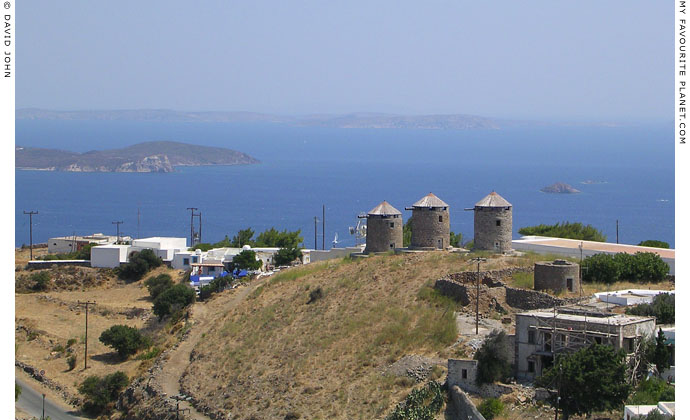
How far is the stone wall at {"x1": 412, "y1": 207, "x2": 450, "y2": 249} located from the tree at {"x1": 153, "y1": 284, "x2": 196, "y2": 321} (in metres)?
10.7

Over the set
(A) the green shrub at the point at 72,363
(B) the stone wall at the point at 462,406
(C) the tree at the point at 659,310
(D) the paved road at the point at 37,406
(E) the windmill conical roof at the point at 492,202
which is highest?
(E) the windmill conical roof at the point at 492,202

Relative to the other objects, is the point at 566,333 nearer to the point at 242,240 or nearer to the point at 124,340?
the point at 124,340

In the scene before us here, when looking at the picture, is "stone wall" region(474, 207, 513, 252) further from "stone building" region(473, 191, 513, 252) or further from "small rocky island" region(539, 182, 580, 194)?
"small rocky island" region(539, 182, 580, 194)

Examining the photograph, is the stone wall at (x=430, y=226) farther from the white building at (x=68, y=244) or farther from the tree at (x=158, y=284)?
the white building at (x=68, y=244)

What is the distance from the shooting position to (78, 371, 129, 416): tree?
38.9 meters

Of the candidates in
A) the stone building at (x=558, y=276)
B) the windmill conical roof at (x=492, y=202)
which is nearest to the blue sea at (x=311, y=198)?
the windmill conical roof at (x=492, y=202)

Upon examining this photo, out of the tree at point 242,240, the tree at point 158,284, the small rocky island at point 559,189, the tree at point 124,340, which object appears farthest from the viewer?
the small rocky island at point 559,189

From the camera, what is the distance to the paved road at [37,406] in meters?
37.9

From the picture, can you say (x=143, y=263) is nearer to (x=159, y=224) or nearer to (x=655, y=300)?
(x=655, y=300)

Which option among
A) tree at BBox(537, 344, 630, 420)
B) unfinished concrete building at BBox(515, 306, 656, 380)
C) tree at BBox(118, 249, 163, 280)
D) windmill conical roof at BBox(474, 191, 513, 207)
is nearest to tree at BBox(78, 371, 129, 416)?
windmill conical roof at BBox(474, 191, 513, 207)

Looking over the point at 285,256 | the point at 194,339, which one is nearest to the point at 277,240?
the point at 285,256

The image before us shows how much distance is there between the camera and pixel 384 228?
141 feet

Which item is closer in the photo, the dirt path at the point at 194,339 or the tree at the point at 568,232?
the dirt path at the point at 194,339
